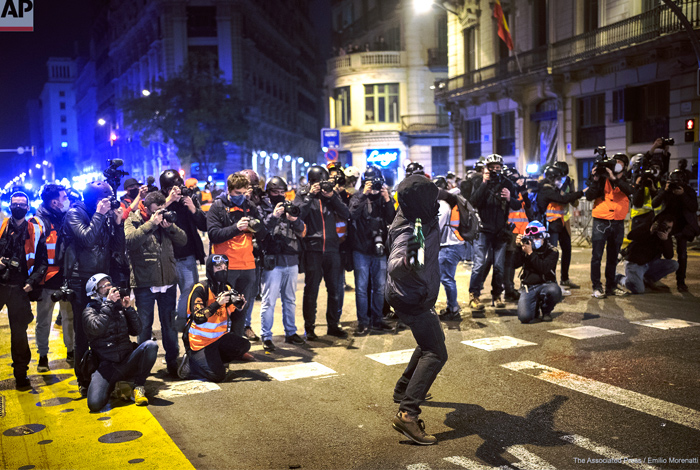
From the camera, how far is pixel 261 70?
6481cm

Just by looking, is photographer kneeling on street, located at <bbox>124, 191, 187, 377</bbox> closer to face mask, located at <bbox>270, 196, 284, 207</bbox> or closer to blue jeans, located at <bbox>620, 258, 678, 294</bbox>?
face mask, located at <bbox>270, 196, 284, 207</bbox>

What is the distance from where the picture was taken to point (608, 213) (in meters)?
10.7

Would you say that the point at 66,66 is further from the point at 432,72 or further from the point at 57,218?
the point at 57,218

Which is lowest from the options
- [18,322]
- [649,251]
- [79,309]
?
[18,322]

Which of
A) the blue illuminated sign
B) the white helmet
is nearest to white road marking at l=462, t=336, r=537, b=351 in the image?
the white helmet

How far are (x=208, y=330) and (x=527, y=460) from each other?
3.54 meters

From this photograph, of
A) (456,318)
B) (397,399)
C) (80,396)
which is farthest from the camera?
(456,318)

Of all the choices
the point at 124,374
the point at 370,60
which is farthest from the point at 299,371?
the point at 370,60

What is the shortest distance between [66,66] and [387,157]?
156682mm

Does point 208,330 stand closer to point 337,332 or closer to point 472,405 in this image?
point 337,332

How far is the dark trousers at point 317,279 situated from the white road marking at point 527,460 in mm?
4179

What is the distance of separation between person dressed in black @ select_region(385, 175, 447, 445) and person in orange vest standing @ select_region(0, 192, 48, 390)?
400 cm

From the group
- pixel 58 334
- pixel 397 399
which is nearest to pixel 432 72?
pixel 58 334

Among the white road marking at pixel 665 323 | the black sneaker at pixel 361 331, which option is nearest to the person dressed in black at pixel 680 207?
the white road marking at pixel 665 323
